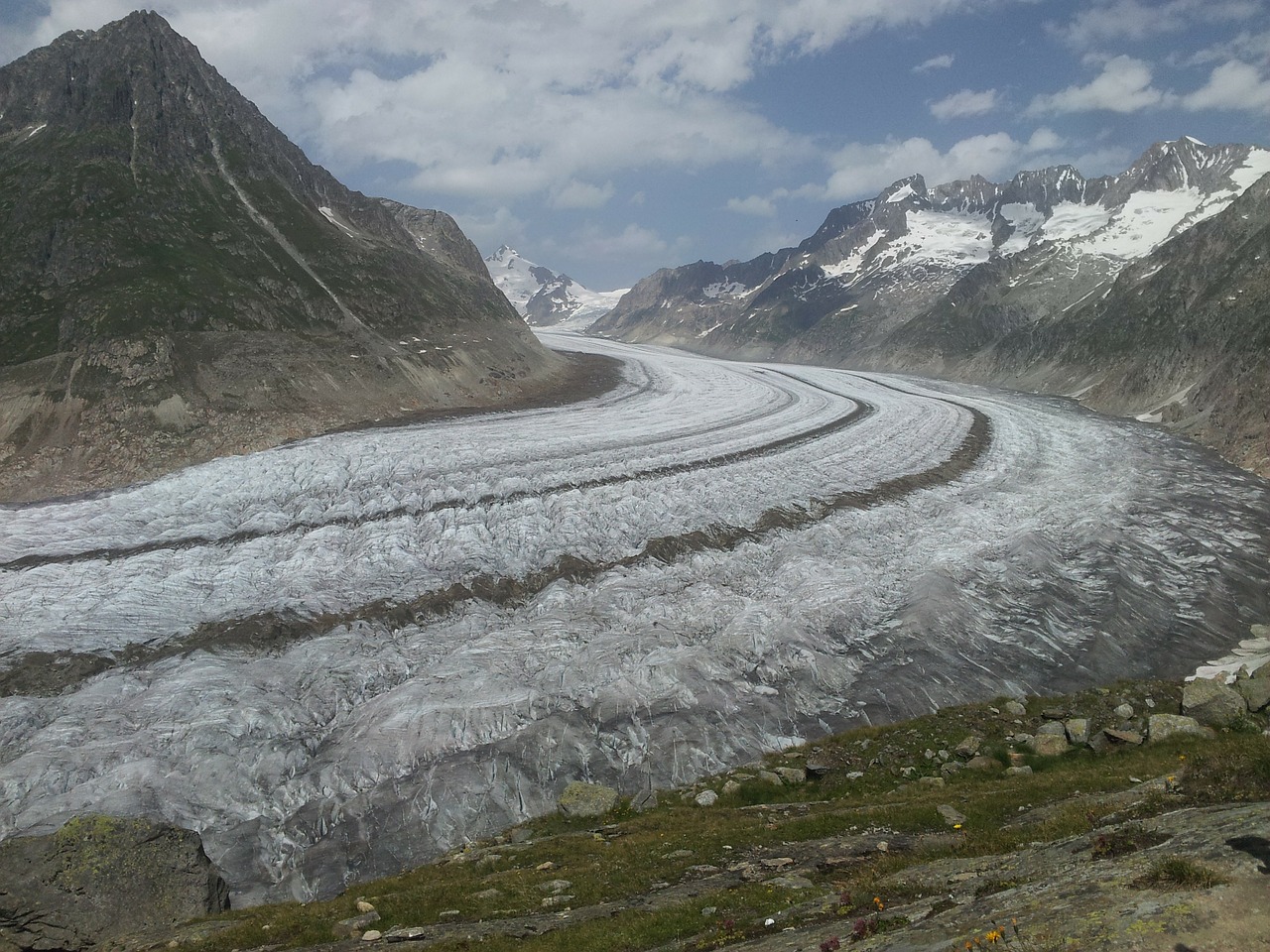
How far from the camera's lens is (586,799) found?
15.6 meters

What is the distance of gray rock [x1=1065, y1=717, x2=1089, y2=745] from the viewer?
54.2 feet

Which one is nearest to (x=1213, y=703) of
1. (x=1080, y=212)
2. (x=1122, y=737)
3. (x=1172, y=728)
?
(x=1172, y=728)

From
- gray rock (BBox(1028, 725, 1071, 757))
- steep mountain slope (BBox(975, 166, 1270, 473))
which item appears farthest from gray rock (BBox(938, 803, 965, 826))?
steep mountain slope (BBox(975, 166, 1270, 473))

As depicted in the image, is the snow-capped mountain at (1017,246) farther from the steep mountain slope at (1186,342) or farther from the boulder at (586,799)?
the boulder at (586,799)

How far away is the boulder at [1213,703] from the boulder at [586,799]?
13556mm

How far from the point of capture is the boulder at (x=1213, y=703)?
16.3 metres

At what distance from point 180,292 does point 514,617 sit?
114 feet

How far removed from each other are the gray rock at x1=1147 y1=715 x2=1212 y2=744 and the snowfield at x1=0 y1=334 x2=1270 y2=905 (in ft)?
14.0

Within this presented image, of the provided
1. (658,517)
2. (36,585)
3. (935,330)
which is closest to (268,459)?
(36,585)

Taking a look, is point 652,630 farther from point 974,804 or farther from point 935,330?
point 935,330

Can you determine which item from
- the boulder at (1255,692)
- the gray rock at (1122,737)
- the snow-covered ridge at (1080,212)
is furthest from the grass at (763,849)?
the snow-covered ridge at (1080,212)

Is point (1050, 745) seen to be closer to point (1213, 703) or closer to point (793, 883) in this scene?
point (1213, 703)

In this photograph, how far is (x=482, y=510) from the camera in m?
28.8

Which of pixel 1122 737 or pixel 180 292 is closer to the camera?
pixel 1122 737
